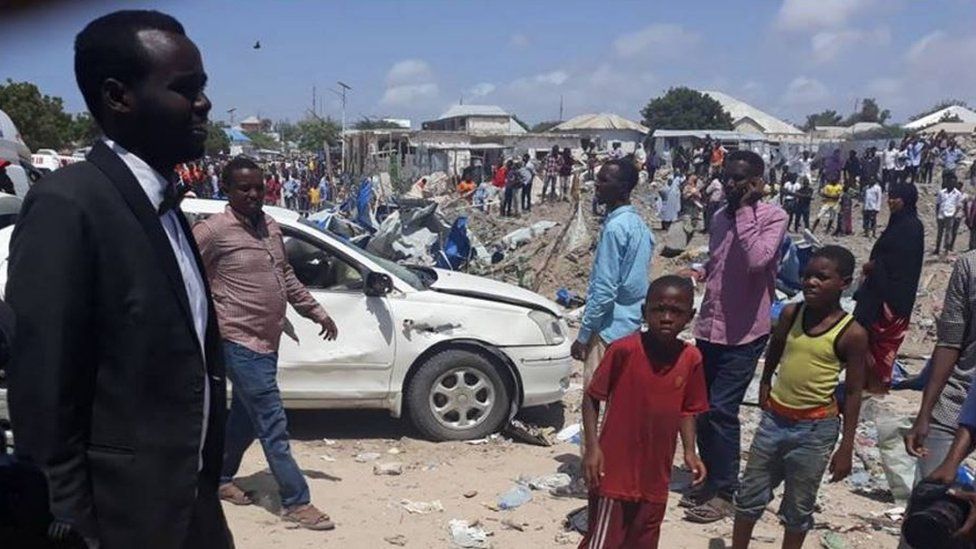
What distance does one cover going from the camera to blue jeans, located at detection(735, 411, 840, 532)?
3785mm

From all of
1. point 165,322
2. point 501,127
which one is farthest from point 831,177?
Answer: point 501,127

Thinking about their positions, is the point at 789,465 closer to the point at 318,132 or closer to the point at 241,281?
the point at 241,281

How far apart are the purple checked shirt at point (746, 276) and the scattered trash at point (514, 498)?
1.38 m

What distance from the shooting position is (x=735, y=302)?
4.76 meters

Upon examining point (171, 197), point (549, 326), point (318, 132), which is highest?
point (318, 132)

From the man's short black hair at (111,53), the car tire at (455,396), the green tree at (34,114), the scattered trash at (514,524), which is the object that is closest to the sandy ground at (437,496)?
the scattered trash at (514,524)

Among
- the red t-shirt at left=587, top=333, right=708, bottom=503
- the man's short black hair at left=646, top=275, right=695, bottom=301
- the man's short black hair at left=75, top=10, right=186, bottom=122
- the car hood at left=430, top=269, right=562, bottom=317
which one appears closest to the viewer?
the man's short black hair at left=75, top=10, right=186, bottom=122

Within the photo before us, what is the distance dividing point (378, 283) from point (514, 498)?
1.70 meters

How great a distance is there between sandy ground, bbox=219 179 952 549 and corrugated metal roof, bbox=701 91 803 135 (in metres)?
63.3

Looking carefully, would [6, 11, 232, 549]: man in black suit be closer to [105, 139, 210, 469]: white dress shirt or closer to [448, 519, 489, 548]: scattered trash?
[105, 139, 210, 469]: white dress shirt

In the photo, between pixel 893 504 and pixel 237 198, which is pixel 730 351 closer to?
pixel 893 504

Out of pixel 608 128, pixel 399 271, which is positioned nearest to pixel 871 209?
pixel 399 271

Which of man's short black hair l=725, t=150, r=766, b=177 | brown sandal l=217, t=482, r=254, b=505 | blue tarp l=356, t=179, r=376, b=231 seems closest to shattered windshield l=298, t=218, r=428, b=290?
brown sandal l=217, t=482, r=254, b=505

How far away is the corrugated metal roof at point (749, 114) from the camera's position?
67.8 meters
